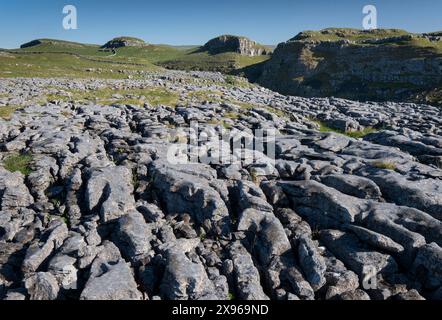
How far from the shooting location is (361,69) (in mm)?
109500

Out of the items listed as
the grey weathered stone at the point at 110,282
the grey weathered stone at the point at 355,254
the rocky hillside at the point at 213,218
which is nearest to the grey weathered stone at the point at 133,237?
the rocky hillside at the point at 213,218

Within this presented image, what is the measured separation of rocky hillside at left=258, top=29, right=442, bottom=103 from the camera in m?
90.6

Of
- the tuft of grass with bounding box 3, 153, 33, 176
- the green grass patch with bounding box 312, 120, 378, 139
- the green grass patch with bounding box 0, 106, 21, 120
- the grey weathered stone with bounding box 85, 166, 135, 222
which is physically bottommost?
the grey weathered stone with bounding box 85, 166, 135, 222

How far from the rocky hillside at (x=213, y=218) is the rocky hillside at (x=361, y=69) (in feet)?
205

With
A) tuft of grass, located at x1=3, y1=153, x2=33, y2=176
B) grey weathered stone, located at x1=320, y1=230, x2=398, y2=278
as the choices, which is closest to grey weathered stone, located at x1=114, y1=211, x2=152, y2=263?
grey weathered stone, located at x1=320, y1=230, x2=398, y2=278

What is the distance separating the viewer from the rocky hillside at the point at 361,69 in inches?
3565

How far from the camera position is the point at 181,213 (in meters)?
20.7

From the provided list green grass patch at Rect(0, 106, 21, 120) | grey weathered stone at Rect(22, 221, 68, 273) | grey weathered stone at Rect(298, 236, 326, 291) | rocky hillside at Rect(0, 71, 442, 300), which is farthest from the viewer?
green grass patch at Rect(0, 106, 21, 120)

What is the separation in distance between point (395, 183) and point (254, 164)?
9404 mm

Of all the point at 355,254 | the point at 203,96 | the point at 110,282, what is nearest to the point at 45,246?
the point at 110,282

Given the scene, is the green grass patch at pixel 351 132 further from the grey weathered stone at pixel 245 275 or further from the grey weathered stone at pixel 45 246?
the grey weathered stone at pixel 45 246

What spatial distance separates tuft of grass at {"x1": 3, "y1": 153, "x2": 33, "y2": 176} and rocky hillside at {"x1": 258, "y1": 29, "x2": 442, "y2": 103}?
75.9m

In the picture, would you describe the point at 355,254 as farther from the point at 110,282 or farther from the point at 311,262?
the point at 110,282

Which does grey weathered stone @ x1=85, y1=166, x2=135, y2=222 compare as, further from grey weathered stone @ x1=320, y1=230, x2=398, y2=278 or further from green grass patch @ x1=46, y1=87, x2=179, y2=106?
green grass patch @ x1=46, y1=87, x2=179, y2=106
